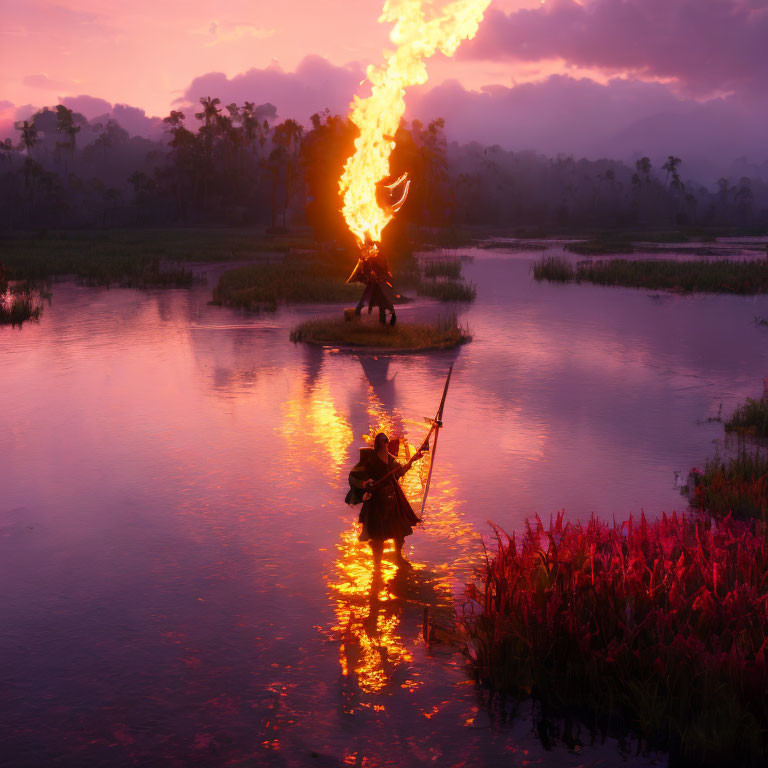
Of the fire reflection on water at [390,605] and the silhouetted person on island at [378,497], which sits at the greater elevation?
the silhouetted person on island at [378,497]

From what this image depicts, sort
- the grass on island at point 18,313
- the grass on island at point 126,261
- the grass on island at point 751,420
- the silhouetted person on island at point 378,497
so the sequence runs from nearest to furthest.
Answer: the silhouetted person on island at point 378,497, the grass on island at point 751,420, the grass on island at point 18,313, the grass on island at point 126,261

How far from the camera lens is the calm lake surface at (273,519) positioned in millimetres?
5500

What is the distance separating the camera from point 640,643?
18.7ft

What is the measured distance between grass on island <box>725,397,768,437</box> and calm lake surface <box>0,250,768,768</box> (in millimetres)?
371

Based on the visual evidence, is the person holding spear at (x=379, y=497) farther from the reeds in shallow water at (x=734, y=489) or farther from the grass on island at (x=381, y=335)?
the grass on island at (x=381, y=335)

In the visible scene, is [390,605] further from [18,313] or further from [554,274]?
[554,274]

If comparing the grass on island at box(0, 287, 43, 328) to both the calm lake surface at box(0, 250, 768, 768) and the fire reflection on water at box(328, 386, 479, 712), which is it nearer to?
the calm lake surface at box(0, 250, 768, 768)

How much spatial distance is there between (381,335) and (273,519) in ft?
42.3

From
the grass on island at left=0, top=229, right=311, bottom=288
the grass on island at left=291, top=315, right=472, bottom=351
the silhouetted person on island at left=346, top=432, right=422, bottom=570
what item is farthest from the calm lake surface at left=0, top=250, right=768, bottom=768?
the grass on island at left=0, top=229, right=311, bottom=288

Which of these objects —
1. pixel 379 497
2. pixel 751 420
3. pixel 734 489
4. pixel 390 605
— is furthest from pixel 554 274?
pixel 390 605

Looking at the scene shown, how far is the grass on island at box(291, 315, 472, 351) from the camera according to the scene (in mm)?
21047

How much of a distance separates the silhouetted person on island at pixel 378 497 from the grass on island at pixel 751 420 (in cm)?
693

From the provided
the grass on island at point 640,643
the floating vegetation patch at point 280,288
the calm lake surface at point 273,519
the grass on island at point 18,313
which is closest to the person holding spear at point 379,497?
the calm lake surface at point 273,519

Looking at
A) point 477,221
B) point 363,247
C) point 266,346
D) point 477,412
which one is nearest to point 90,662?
point 477,412
